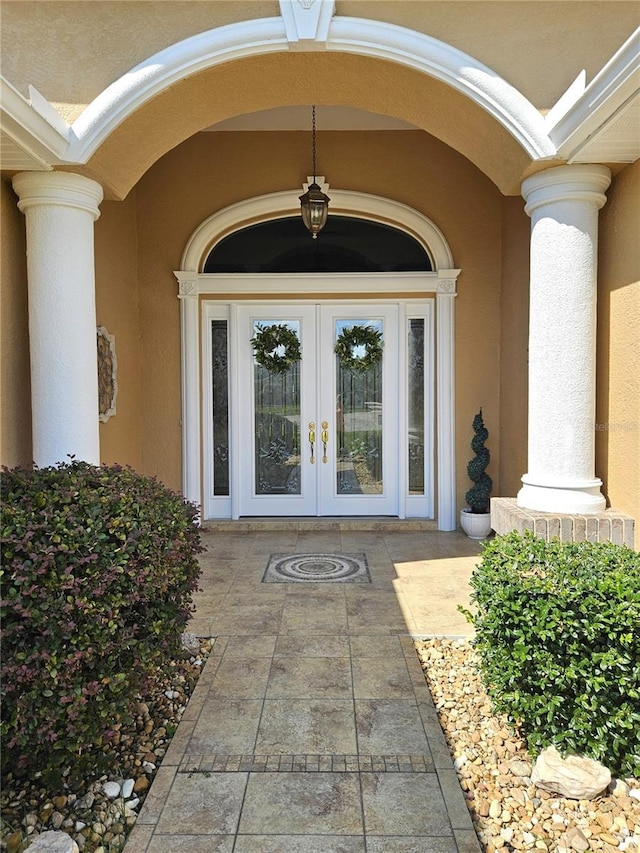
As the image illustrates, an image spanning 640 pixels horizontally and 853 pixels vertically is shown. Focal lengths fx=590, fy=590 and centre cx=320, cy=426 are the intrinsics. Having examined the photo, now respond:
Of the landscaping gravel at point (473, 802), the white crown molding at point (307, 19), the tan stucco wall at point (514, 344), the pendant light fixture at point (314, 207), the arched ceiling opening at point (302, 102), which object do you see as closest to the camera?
the landscaping gravel at point (473, 802)

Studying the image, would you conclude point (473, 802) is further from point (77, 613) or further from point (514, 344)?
point (514, 344)

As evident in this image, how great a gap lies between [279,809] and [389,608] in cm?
222

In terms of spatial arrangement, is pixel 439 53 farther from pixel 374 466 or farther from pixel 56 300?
pixel 374 466

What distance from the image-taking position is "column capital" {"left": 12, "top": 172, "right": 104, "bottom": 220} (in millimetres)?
3650

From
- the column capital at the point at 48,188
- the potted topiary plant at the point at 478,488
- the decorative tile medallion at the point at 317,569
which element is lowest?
the decorative tile medallion at the point at 317,569

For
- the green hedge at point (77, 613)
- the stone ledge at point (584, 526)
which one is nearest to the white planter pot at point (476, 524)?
the stone ledge at point (584, 526)

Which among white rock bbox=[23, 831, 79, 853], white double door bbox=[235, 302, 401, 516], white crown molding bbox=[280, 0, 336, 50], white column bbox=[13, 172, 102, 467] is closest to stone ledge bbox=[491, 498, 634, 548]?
white rock bbox=[23, 831, 79, 853]

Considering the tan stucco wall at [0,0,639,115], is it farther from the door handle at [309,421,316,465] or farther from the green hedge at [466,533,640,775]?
the door handle at [309,421,316,465]

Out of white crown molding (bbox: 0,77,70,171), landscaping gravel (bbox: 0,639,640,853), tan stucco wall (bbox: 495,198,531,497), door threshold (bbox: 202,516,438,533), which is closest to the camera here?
landscaping gravel (bbox: 0,639,640,853)

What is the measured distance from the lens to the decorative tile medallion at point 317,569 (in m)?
5.15

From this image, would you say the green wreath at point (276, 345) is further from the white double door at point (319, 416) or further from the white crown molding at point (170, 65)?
the white crown molding at point (170, 65)

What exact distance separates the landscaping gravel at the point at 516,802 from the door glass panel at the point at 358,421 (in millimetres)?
4038

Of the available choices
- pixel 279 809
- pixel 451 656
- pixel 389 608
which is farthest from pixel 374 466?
pixel 279 809

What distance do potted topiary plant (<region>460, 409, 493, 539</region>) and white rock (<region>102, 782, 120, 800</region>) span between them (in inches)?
184
